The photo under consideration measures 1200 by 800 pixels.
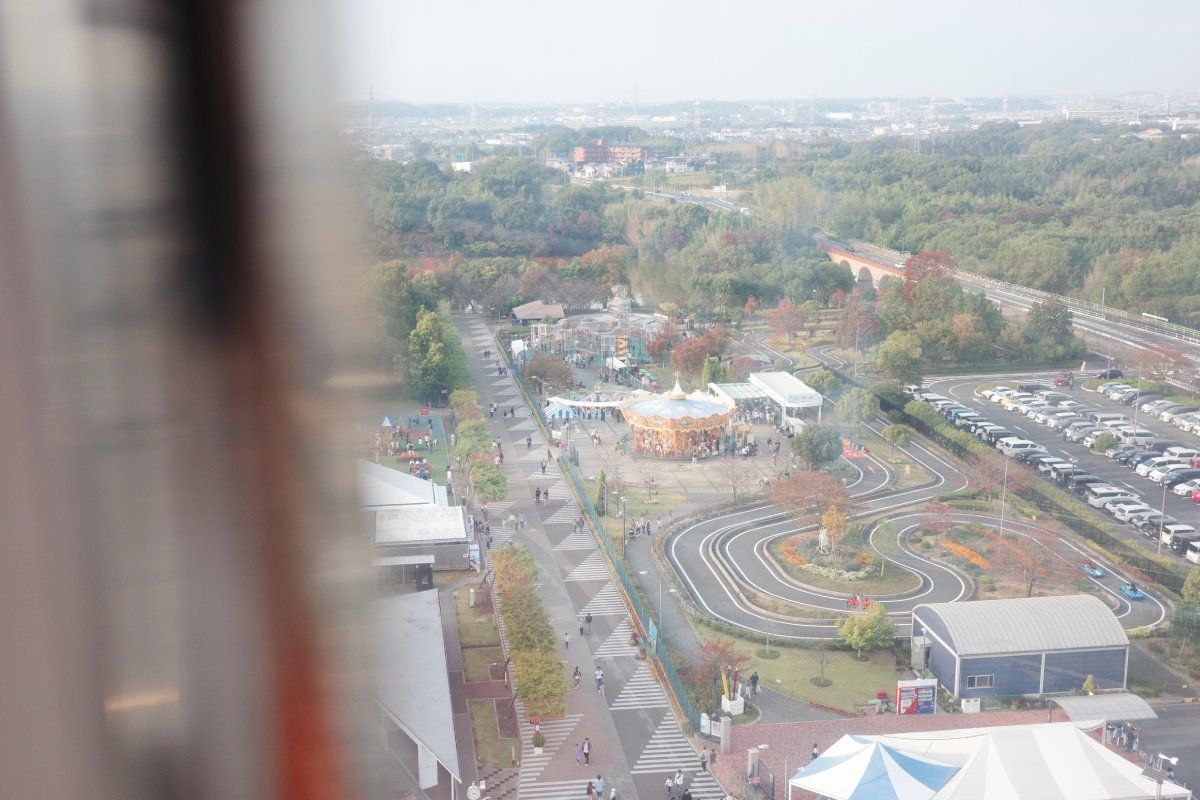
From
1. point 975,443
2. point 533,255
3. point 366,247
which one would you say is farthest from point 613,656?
point 533,255

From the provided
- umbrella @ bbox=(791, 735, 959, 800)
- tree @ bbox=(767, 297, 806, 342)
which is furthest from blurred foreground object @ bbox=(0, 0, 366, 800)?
tree @ bbox=(767, 297, 806, 342)

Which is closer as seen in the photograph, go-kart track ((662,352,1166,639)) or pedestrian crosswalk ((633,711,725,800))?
pedestrian crosswalk ((633,711,725,800))

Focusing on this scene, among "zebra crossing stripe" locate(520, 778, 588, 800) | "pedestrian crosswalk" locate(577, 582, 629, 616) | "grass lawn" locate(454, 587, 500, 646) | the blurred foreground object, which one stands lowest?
"pedestrian crosswalk" locate(577, 582, 629, 616)

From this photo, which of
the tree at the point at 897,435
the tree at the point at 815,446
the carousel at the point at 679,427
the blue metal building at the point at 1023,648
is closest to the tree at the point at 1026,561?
the blue metal building at the point at 1023,648

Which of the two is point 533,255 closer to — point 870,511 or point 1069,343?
point 1069,343

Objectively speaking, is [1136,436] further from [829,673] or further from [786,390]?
[829,673]

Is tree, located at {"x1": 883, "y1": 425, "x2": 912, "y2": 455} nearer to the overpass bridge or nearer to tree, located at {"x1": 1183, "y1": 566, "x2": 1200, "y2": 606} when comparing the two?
tree, located at {"x1": 1183, "y1": 566, "x2": 1200, "y2": 606}

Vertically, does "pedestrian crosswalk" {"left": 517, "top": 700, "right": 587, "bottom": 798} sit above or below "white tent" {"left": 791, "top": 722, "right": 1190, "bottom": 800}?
below
